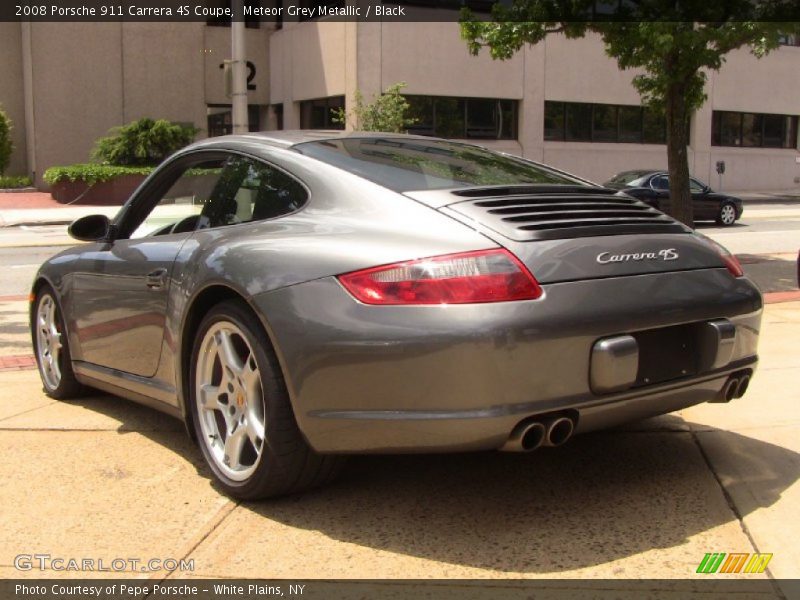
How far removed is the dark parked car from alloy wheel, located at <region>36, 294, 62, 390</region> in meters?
17.6

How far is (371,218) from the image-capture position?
3.44 meters

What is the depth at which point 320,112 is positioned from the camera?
102 feet

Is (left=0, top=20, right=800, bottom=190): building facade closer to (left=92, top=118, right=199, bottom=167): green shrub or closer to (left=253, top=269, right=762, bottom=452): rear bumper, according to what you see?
(left=92, top=118, right=199, bottom=167): green shrub

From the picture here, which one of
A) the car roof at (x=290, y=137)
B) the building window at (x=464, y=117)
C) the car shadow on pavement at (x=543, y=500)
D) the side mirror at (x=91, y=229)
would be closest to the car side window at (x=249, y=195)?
the car roof at (x=290, y=137)

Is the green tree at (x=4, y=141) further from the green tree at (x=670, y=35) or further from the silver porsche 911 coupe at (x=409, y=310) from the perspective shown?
the silver porsche 911 coupe at (x=409, y=310)

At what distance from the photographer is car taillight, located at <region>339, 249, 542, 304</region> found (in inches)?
122

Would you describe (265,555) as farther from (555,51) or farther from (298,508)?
(555,51)

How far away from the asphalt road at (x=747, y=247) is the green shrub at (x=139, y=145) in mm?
4903

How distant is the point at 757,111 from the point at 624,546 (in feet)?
122

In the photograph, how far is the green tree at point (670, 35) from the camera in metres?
12.5

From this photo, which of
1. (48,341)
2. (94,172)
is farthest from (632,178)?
(48,341)

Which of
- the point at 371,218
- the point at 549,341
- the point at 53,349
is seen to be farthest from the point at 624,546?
the point at 53,349

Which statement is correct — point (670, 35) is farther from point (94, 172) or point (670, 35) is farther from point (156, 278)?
point (94, 172)

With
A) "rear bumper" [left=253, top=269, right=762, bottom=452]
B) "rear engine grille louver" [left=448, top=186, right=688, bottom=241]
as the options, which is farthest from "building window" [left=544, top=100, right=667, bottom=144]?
"rear bumper" [left=253, top=269, right=762, bottom=452]
